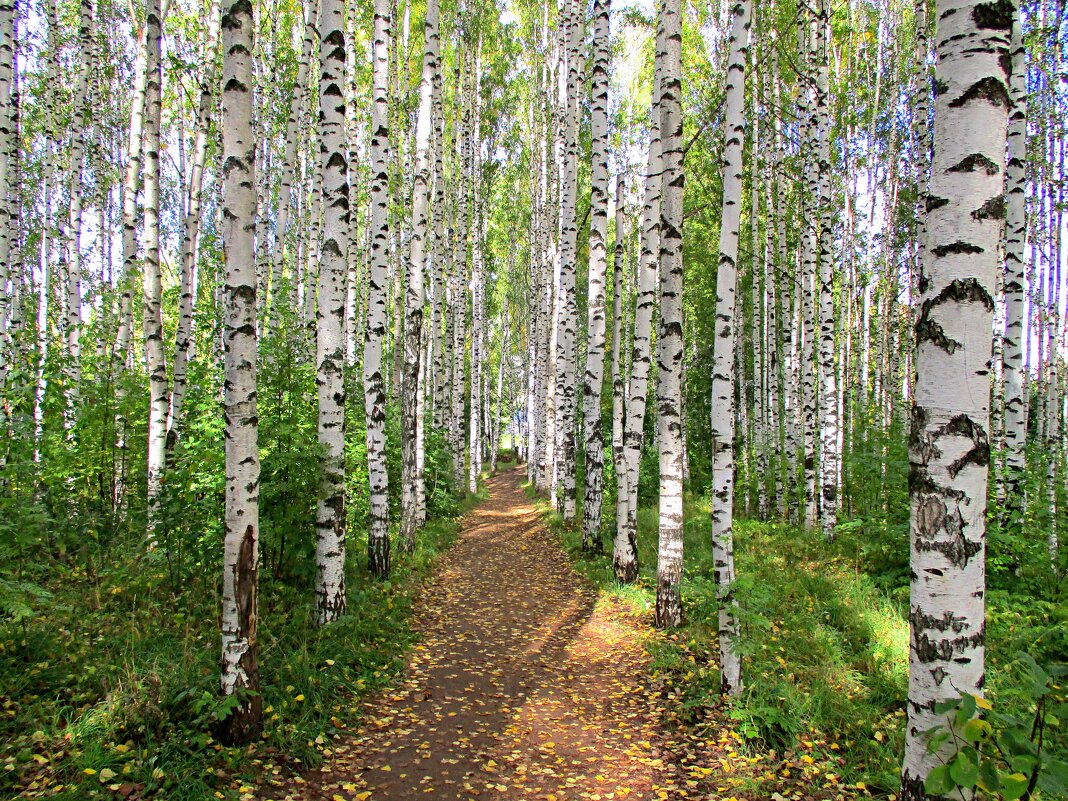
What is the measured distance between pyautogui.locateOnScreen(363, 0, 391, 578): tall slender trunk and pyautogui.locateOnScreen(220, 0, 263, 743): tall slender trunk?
3.69 meters

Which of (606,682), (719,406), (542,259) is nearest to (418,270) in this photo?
(719,406)

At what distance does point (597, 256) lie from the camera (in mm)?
10094

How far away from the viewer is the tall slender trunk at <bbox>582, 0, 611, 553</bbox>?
9844mm

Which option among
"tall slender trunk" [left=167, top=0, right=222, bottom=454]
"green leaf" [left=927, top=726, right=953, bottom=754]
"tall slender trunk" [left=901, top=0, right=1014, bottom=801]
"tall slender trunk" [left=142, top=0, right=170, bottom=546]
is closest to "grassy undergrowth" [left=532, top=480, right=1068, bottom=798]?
"tall slender trunk" [left=901, top=0, right=1014, bottom=801]

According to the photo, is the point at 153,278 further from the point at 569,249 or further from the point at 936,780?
the point at 936,780

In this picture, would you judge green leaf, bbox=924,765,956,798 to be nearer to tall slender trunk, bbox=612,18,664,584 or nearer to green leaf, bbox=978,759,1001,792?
green leaf, bbox=978,759,1001,792

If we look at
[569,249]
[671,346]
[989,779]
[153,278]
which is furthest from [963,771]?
[569,249]

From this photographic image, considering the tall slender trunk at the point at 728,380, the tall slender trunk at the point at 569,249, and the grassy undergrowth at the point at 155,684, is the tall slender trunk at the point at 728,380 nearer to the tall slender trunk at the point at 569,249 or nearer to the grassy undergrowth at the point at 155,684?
the grassy undergrowth at the point at 155,684

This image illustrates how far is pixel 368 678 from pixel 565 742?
6.60 ft

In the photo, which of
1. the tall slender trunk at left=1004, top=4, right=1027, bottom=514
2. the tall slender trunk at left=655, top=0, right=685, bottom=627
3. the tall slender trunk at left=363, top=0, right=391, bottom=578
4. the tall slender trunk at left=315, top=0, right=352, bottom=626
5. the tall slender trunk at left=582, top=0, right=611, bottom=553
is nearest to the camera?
the tall slender trunk at left=315, top=0, right=352, bottom=626

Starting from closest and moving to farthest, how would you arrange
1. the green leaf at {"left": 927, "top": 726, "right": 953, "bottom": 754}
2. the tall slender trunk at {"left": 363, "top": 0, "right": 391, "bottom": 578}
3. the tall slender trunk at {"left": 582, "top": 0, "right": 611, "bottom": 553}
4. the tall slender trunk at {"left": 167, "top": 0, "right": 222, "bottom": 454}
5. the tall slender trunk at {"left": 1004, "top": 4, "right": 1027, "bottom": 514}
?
1. the green leaf at {"left": 927, "top": 726, "right": 953, "bottom": 754}
2. the tall slender trunk at {"left": 1004, "top": 4, "right": 1027, "bottom": 514}
3. the tall slender trunk at {"left": 363, "top": 0, "right": 391, "bottom": 578}
4. the tall slender trunk at {"left": 167, "top": 0, "right": 222, "bottom": 454}
5. the tall slender trunk at {"left": 582, "top": 0, "right": 611, "bottom": 553}

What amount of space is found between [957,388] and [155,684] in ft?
17.6

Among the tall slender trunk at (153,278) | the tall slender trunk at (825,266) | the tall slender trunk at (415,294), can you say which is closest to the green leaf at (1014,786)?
the tall slender trunk at (153,278)

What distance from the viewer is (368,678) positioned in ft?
17.6
